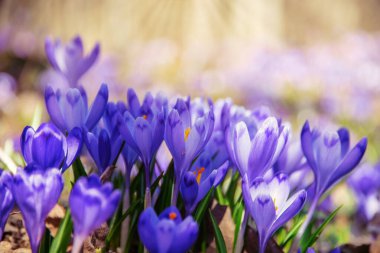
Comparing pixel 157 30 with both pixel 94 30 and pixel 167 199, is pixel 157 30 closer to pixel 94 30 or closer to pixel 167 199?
pixel 94 30

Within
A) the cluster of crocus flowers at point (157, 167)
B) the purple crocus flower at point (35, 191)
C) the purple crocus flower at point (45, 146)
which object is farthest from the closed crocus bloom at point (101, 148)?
the purple crocus flower at point (35, 191)

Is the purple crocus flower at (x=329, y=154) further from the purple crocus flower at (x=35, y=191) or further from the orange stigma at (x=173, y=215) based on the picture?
the purple crocus flower at (x=35, y=191)

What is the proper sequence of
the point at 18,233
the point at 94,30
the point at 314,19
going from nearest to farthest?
the point at 18,233
the point at 94,30
the point at 314,19

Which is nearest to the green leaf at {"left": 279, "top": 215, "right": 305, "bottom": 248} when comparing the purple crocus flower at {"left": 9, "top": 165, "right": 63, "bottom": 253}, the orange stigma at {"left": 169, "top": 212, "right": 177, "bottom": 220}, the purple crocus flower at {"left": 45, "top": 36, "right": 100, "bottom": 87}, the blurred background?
the orange stigma at {"left": 169, "top": 212, "right": 177, "bottom": 220}

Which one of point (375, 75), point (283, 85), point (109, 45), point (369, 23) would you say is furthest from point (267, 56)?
point (369, 23)

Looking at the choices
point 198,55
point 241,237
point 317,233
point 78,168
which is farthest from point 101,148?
point 198,55

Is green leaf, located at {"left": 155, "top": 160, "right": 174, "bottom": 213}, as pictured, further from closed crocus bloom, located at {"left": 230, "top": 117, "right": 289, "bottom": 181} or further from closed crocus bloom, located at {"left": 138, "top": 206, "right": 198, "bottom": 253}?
closed crocus bloom, located at {"left": 138, "top": 206, "right": 198, "bottom": 253}

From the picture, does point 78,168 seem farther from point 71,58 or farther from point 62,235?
point 71,58
